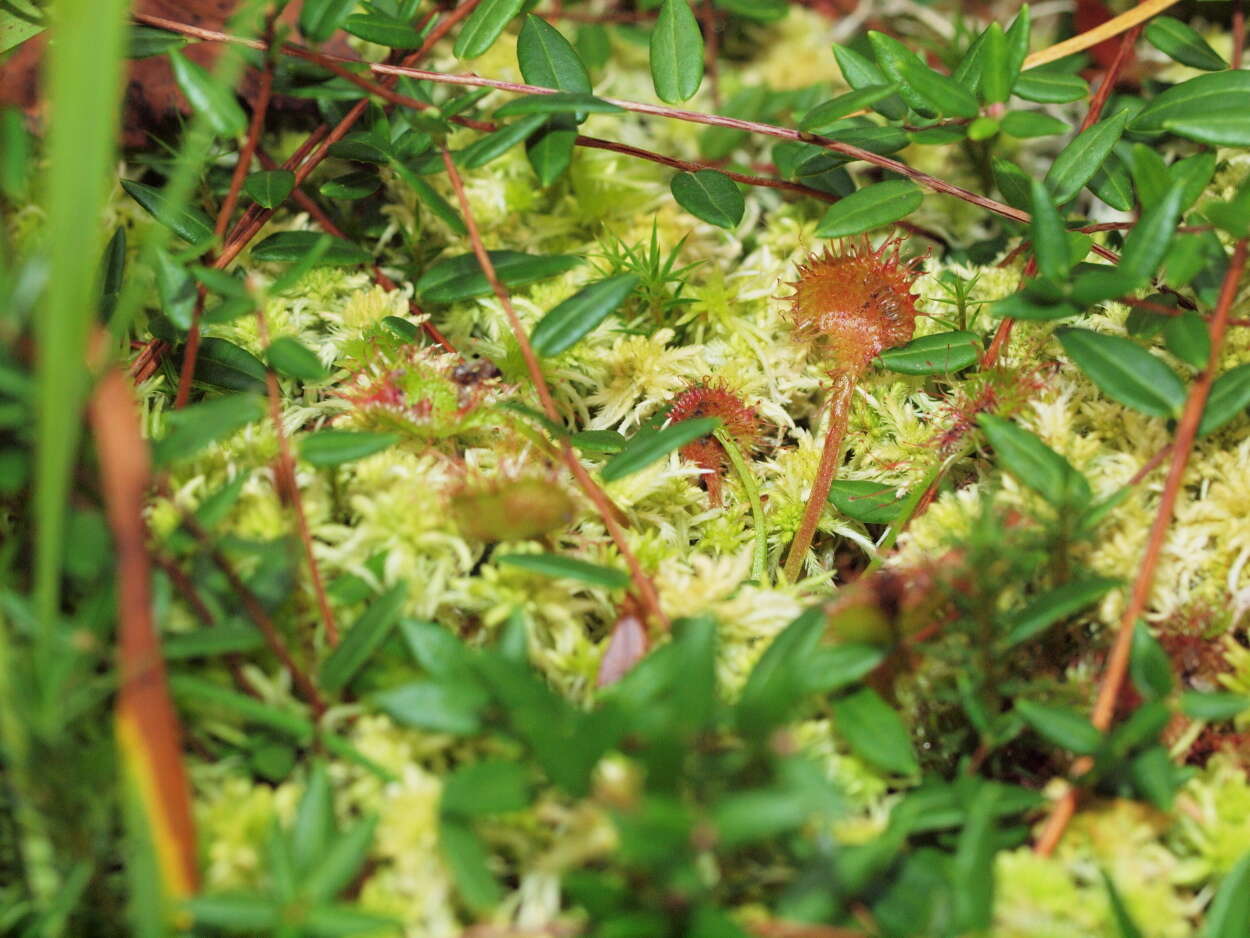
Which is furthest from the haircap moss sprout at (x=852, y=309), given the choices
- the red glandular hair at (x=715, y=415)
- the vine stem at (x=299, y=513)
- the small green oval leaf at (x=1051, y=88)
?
the vine stem at (x=299, y=513)

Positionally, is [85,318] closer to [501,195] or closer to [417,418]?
[417,418]

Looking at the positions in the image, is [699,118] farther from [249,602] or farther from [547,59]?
[249,602]

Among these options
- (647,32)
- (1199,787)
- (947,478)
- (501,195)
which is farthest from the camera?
(647,32)

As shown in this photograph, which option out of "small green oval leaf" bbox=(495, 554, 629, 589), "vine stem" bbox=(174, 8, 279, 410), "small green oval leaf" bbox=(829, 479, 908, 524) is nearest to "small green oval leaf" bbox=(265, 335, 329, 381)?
"vine stem" bbox=(174, 8, 279, 410)

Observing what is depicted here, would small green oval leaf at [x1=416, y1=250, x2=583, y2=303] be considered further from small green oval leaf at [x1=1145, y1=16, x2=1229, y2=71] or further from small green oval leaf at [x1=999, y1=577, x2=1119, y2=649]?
small green oval leaf at [x1=1145, y1=16, x2=1229, y2=71]

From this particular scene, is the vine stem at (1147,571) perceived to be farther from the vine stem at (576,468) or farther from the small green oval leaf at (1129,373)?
the vine stem at (576,468)

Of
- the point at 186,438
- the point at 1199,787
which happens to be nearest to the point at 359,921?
the point at 186,438

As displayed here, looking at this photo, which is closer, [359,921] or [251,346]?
[359,921]
